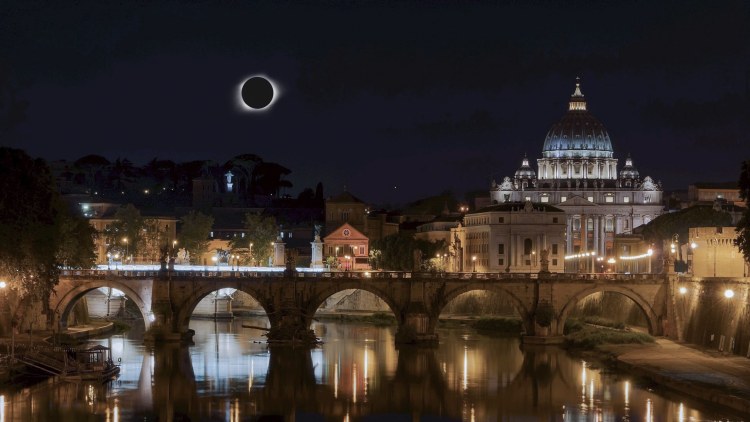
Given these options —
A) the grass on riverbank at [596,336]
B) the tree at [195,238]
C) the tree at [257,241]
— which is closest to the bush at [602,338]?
the grass on riverbank at [596,336]

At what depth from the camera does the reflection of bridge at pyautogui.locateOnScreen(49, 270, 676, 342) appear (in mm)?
98062

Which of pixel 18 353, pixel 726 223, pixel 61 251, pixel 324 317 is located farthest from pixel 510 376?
pixel 726 223

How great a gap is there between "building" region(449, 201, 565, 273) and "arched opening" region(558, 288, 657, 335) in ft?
176

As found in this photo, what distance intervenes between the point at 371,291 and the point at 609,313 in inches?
816

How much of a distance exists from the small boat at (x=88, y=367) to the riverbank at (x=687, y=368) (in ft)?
92.1

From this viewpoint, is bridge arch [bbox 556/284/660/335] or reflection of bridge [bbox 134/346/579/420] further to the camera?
bridge arch [bbox 556/284/660/335]

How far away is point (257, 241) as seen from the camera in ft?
506

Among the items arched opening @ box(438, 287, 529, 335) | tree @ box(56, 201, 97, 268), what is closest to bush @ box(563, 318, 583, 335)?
arched opening @ box(438, 287, 529, 335)

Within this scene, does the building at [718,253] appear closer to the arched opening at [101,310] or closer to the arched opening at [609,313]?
the arched opening at [609,313]

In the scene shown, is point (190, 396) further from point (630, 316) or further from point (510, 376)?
point (630, 316)

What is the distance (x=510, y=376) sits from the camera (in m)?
81.7

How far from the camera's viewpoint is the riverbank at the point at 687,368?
222ft

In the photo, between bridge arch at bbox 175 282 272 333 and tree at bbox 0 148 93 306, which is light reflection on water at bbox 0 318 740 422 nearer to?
bridge arch at bbox 175 282 272 333

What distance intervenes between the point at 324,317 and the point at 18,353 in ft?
162
